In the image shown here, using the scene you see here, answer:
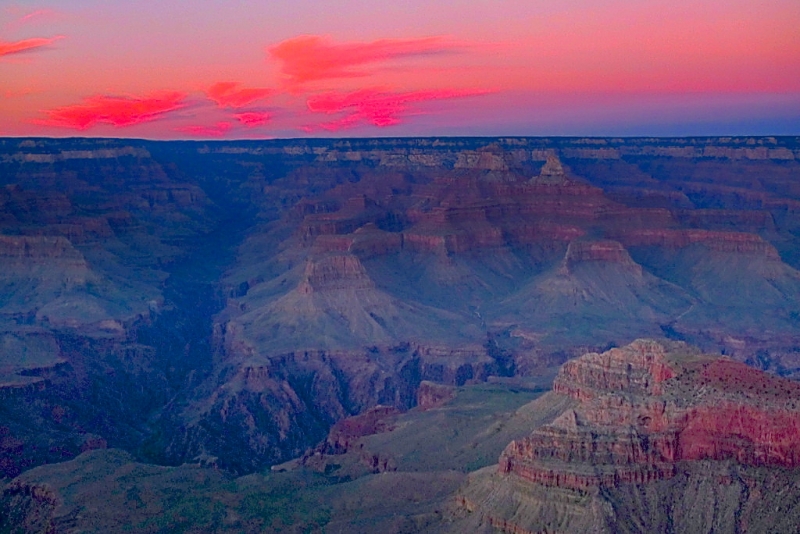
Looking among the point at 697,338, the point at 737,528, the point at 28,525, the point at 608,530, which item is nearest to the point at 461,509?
the point at 608,530

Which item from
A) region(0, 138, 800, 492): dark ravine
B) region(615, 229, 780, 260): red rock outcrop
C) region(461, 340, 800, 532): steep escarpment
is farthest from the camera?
region(615, 229, 780, 260): red rock outcrop

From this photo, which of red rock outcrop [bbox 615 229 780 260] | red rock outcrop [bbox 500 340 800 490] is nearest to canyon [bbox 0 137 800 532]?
red rock outcrop [bbox 500 340 800 490]

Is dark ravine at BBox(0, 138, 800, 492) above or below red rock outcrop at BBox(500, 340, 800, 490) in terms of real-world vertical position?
below

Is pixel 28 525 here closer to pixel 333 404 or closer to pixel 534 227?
pixel 333 404

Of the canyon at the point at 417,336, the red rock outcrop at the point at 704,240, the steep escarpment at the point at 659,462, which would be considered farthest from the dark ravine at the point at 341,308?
the steep escarpment at the point at 659,462

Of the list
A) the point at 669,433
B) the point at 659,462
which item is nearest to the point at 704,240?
the point at 669,433

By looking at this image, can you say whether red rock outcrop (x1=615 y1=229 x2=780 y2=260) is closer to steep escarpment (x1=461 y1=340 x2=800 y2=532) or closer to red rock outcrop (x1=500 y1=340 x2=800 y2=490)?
red rock outcrop (x1=500 y1=340 x2=800 y2=490)
